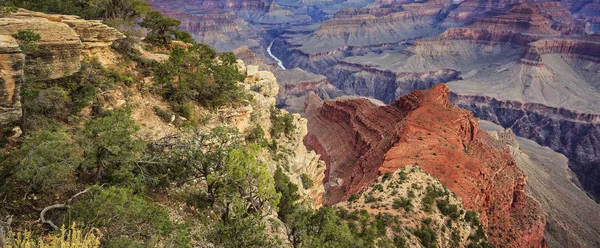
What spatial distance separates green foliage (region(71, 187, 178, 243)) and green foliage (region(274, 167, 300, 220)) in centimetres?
766

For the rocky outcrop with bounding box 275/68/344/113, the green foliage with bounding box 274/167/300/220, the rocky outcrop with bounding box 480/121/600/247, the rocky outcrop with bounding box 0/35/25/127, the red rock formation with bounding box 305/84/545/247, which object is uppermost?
the rocky outcrop with bounding box 0/35/25/127

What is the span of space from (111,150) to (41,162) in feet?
7.00

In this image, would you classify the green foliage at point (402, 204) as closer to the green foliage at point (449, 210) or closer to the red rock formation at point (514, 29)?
the green foliage at point (449, 210)

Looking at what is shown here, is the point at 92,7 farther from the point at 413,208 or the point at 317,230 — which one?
the point at 413,208

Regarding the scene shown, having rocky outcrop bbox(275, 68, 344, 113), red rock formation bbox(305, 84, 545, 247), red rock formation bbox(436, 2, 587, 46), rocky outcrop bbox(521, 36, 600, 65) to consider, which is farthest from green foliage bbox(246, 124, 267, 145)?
red rock formation bbox(436, 2, 587, 46)

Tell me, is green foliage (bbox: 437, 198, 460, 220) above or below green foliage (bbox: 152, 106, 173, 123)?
below

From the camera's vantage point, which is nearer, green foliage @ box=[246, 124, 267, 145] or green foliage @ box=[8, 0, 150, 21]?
green foliage @ box=[246, 124, 267, 145]

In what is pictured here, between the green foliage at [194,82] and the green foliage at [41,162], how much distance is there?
9735mm

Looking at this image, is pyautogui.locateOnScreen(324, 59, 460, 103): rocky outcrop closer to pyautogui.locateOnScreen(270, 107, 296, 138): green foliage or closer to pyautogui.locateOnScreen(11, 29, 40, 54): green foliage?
pyautogui.locateOnScreen(270, 107, 296, 138): green foliage

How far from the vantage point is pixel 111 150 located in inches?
516

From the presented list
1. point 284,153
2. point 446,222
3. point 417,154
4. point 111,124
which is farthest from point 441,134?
point 111,124

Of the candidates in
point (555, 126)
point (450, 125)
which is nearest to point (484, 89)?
point (555, 126)

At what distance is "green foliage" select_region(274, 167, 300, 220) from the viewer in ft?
64.8

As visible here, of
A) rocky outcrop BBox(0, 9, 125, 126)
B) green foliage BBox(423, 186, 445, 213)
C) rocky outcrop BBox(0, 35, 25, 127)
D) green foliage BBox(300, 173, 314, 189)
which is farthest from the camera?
green foliage BBox(300, 173, 314, 189)
